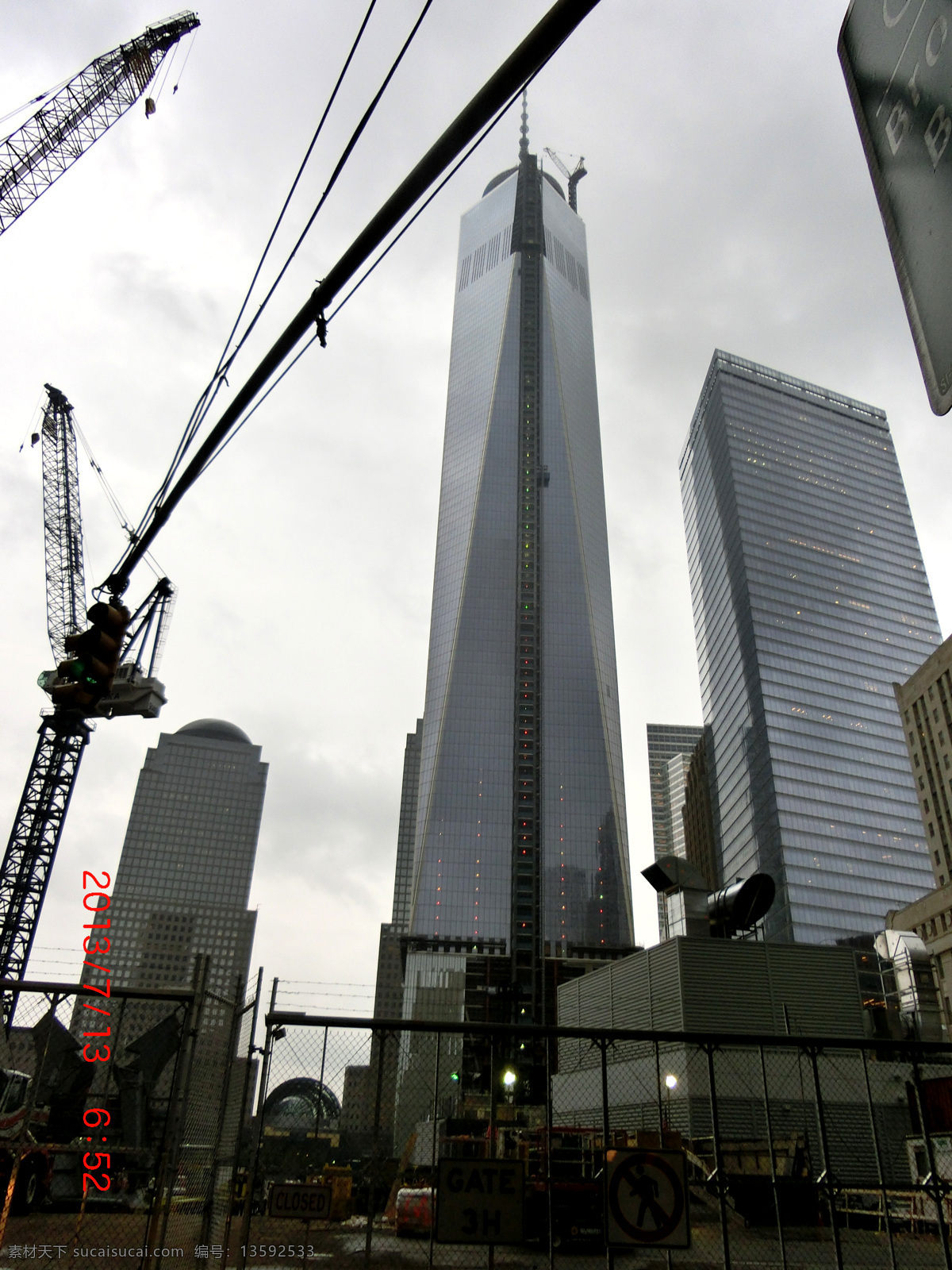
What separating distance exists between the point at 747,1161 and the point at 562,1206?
12.8m

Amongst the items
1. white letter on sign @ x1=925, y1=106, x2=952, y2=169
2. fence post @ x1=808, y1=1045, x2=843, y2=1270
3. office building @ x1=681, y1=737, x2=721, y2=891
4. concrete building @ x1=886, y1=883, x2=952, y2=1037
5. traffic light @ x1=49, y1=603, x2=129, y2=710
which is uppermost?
office building @ x1=681, y1=737, x2=721, y2=891

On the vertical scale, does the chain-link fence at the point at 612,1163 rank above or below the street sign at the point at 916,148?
below

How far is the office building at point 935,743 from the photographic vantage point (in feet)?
298

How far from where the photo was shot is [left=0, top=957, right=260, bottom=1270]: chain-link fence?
33.3 ft

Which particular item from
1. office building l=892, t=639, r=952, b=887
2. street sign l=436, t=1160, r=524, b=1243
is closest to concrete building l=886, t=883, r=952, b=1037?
office building l=892, t=639, r=952, b=887

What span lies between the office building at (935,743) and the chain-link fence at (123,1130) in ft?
300

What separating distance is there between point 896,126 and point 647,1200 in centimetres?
1017

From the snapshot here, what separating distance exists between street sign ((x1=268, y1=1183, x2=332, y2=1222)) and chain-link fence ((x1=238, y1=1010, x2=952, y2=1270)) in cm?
2

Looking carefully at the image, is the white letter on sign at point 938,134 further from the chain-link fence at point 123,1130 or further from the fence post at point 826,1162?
the chain-link fence at point 123,1130

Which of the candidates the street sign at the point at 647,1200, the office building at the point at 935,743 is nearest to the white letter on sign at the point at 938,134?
the street sign at the point at 647,1200

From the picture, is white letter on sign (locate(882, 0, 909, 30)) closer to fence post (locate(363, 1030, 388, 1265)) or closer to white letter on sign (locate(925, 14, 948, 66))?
white letter on sign (locate(925, 14, 948, 66))

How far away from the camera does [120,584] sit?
1105cm

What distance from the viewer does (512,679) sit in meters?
167

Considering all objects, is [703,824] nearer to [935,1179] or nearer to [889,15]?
[935,1179]
